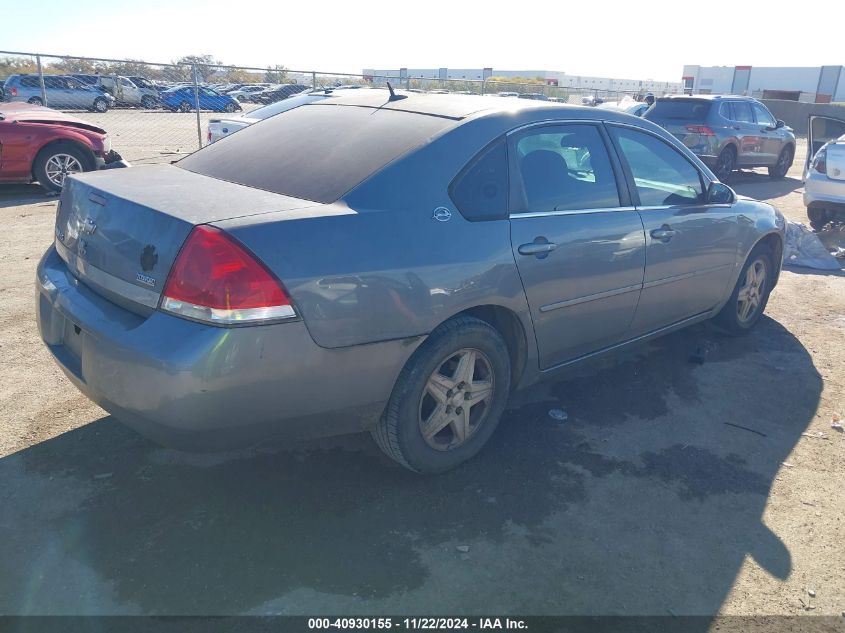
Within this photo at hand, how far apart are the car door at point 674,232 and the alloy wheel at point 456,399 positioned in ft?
4.33

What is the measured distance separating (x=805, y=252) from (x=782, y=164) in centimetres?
860

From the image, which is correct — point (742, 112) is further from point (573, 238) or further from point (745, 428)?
point (573, 238)

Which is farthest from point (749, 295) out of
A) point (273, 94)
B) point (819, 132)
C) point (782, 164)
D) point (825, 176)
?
point (273, 94)

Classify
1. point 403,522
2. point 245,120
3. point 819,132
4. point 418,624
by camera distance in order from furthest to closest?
point 245,120, point 819,132, point 403,522, point 418,624

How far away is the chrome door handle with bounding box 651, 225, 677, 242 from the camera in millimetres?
4162

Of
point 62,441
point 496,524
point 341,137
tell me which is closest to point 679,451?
point 496,524

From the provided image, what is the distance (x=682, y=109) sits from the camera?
13.5 m

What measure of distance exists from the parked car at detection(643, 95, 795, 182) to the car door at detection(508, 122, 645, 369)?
9.96 metres

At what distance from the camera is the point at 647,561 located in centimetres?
288

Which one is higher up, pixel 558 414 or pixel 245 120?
pixel 245 120

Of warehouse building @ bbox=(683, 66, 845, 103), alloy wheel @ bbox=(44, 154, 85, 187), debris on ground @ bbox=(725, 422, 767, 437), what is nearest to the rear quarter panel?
→ debris on ground @ bbox=(725, 422, 767, 437)

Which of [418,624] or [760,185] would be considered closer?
[418,624]

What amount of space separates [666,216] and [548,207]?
1.09 m

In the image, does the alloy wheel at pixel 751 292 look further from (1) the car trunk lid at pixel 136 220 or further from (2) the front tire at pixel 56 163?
(2) the front tire at pixel 56 163
